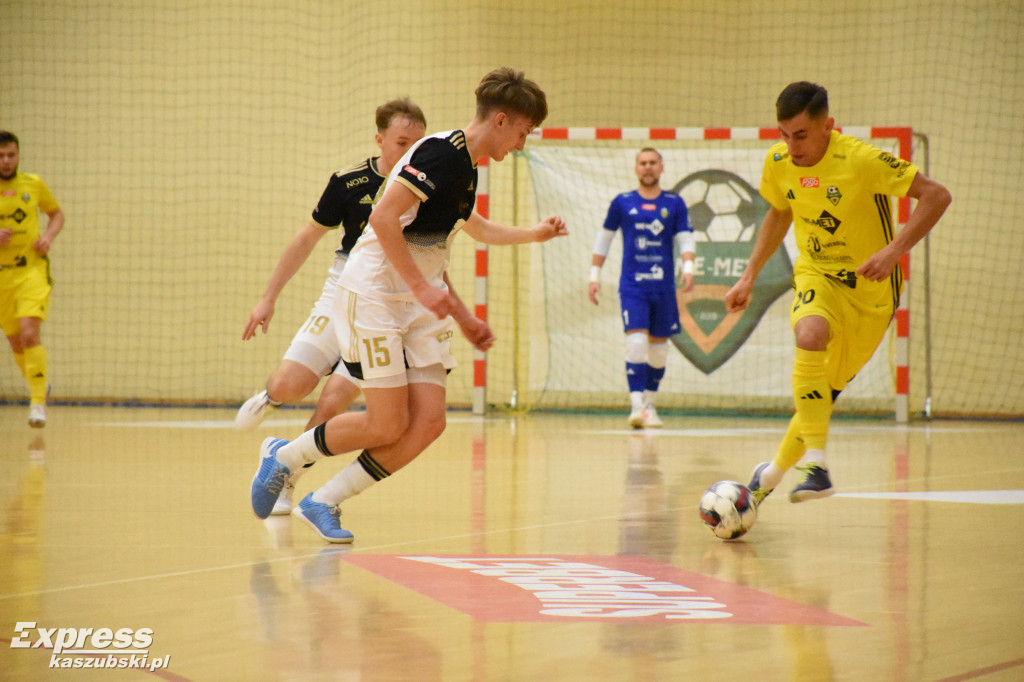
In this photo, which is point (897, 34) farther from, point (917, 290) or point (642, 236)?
point (642, 236)

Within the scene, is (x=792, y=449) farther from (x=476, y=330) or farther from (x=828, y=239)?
(x=476, y=330)

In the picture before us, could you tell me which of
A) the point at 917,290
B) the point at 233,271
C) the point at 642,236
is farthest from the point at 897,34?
the point at 233,271

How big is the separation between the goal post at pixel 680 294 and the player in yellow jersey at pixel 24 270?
4.13 metres

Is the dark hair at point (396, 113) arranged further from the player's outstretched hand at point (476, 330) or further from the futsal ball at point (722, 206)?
the futsal ball at point (722, 206)

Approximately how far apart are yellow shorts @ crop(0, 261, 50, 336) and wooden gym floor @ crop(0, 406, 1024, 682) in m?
2.49

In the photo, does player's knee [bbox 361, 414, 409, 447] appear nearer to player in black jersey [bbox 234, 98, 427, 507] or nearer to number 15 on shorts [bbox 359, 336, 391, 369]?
number 15 on shorts [bbox 359, 336, 391, 369]

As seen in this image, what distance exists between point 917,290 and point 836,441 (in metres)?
3.49

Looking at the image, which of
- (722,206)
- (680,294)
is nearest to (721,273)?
(680,294)

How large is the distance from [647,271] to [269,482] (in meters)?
6.03

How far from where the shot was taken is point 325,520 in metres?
4.21

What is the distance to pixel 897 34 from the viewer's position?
11.8 metres

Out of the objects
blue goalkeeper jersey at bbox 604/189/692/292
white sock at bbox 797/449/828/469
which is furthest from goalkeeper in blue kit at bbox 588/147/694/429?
white sock at bbox 797/449/828/469

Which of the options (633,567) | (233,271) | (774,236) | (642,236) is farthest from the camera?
(233,271)

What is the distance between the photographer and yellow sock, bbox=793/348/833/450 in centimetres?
454
